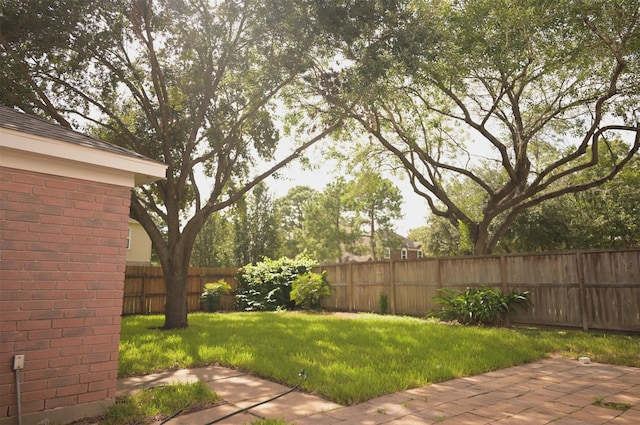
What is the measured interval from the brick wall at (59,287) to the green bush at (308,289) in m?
10.6

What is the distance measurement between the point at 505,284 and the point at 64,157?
376 inches

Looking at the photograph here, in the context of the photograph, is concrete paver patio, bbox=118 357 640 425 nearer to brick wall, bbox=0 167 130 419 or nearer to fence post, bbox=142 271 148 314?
brick wall, bbox=0 167 130 419

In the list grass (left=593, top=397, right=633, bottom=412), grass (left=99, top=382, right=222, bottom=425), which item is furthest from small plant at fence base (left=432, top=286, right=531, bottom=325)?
grass (left=99, top=382, right=222, bottom=425)

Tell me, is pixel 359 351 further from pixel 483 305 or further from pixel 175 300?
pixel 175 300

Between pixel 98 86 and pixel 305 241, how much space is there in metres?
28.4

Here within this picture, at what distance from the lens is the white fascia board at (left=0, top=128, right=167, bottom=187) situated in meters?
3.57

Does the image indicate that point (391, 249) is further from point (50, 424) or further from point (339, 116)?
point (50, 424)

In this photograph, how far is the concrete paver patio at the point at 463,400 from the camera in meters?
3.46

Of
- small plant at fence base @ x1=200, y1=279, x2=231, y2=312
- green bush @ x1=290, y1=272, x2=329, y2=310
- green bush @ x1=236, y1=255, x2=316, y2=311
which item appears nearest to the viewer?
green bush @ x1=290, y1=272, x2=329, y2=310

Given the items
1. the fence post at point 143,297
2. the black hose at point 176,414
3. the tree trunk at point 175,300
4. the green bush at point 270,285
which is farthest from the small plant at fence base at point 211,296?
the black hose at point 176,414

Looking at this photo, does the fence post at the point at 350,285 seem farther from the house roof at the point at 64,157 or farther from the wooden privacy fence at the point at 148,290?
the house roof at the point at 64,157

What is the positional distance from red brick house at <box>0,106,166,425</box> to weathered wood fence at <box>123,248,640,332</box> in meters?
8.82

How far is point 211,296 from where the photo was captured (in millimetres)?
15203

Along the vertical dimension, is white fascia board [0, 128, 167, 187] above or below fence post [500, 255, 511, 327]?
above
